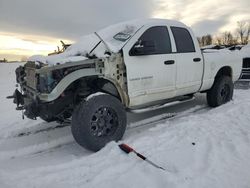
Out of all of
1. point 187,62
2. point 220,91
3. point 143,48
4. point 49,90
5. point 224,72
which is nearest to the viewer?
point 49,90

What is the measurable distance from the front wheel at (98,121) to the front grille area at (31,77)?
0.73 meters

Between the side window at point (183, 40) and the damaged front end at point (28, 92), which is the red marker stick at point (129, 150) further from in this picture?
the side window at point (183, 40)

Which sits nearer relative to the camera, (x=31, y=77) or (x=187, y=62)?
(x=31, y=77)

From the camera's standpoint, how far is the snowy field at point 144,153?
3158 millimetres

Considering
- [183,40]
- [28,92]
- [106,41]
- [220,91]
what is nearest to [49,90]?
[28,92]

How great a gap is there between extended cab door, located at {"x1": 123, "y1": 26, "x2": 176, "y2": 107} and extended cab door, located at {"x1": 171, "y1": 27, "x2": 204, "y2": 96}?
0.66ft

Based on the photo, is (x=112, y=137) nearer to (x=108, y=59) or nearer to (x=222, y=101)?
(x=108, y=59)

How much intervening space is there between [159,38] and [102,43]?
1122 mm

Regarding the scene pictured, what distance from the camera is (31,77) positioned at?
4.23 metres

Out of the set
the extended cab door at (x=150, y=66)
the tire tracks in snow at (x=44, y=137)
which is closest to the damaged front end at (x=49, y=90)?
the tire tracks in snow at (x=44, y=137)

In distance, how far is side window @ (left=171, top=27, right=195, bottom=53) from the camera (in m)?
5.53

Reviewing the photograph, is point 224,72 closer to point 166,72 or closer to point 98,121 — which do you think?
point 166,72

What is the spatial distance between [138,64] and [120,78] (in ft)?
1.34

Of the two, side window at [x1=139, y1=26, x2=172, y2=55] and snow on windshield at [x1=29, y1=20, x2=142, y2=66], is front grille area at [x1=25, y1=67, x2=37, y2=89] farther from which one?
side window at [x1=139, y1=26, x2=172, y2=55]
